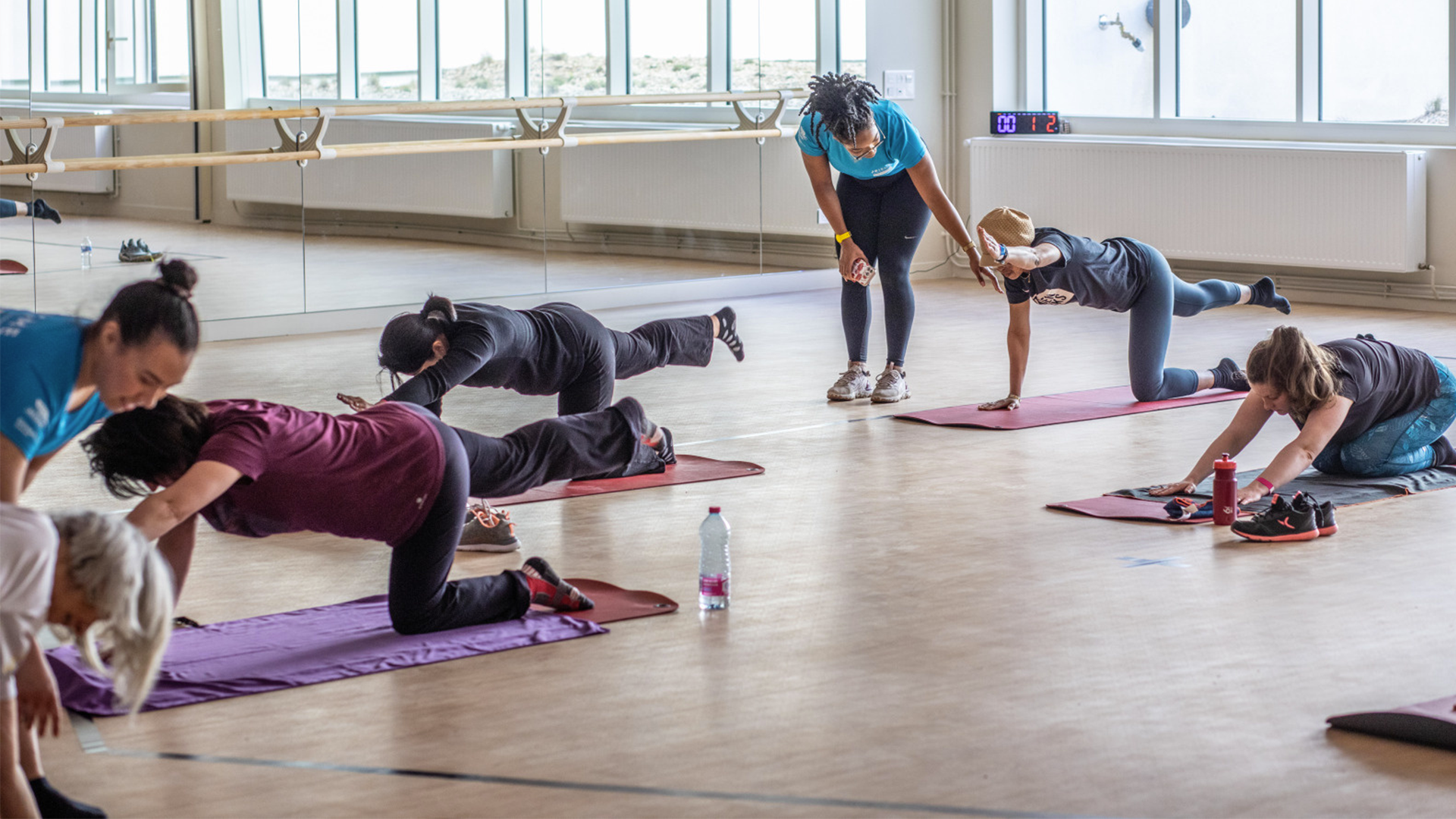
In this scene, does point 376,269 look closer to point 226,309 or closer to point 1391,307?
point 226,309

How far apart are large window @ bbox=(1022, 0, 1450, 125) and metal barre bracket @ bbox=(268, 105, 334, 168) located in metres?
4.45

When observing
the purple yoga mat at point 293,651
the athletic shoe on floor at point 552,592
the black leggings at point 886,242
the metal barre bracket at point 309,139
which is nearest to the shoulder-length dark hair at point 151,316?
the purple yoga mat at point 293,651

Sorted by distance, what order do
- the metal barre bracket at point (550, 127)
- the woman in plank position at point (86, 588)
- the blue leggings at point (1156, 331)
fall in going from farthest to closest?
the metal barre bracket at point (550, 127), the blue leggings at point (1156, 331), the woman in plank position at point (86, 588)

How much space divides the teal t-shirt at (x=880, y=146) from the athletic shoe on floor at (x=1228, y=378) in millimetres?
1398

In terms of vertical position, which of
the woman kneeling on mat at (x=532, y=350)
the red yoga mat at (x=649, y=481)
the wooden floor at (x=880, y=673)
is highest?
the woman kneeling on mat at (x=532, y=350)

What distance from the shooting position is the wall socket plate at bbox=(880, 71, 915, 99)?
10.1 m

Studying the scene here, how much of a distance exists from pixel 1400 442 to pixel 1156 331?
1358 mm

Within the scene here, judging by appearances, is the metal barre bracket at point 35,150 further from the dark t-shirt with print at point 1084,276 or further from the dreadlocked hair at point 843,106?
the dark t-shirt with print at point 1084,276

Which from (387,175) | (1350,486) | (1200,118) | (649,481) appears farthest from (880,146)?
(1200,118)

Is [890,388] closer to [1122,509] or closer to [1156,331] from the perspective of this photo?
[1156,331]

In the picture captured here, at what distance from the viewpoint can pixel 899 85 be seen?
10.2m

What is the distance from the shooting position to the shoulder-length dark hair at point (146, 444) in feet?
A: 9.37

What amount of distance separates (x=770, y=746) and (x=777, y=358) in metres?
4.66

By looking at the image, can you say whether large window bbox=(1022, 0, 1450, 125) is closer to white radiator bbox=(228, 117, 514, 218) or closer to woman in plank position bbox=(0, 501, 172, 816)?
white radiator bbox=(228, 117, 514, 218)
